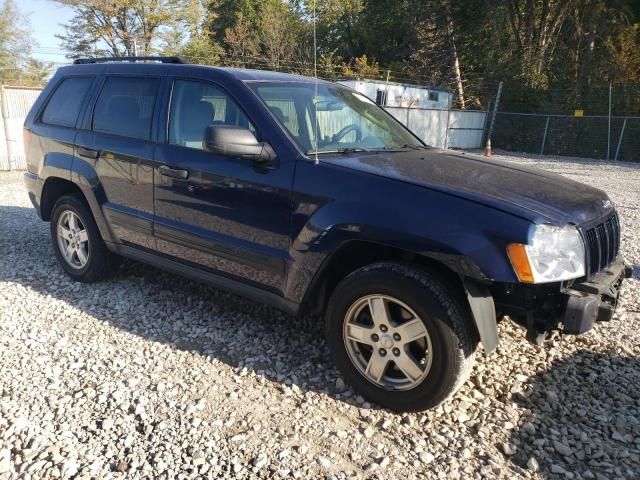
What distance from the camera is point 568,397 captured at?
3195 millimetres

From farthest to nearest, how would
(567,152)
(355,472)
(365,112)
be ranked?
(567,152) → (365,112) → (355,472)

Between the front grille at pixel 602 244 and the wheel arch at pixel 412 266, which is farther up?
the front grille at pixel 602 244

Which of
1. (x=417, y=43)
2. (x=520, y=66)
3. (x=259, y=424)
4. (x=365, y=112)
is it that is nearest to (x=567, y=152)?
(x=520, y=66)

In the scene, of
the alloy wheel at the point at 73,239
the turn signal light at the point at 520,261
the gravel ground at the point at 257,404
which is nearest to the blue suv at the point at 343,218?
the turn signal light at the point at 520,261

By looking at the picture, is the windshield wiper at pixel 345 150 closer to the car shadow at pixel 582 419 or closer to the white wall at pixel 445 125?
the car shadow at pixel 582 419

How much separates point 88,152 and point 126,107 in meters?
0.53

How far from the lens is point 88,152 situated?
4.46 metres

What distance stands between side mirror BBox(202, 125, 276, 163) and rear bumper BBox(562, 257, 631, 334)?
6.08ft

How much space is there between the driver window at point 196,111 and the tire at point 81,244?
1.36 meters

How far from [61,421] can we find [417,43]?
30542mm

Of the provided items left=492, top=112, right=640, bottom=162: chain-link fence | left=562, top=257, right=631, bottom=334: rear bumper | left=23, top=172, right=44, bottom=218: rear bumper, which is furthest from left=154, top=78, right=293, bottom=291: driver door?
left=492, top=112, right=640, bottom=162: chain-link fence

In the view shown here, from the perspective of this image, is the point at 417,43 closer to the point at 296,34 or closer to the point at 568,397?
the point at 296,34

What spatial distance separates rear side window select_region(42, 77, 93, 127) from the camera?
15.4ft

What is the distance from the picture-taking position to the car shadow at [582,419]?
263cm
